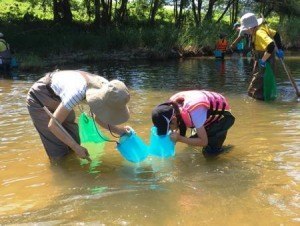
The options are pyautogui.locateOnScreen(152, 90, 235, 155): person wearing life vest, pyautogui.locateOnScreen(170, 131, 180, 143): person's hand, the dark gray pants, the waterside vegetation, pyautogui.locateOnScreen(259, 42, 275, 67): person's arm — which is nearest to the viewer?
pyautogui.locateOnScreen(152, 90, 235, 155): person wearing life vest

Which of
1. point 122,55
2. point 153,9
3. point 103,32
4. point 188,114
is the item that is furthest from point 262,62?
point 153,9

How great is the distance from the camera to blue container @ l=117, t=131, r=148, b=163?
4676 mm

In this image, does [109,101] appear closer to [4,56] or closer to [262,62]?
[262,62]

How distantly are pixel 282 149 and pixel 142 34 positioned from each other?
17.5 m

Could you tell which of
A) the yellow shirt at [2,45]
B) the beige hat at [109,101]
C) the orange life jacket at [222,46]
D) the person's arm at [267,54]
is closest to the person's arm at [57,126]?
the beige hat at [109,101]

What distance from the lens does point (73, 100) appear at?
402 centimetres

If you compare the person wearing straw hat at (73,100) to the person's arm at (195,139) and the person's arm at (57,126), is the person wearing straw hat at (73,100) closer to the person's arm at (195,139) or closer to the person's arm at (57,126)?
the person's arm at (57,126)

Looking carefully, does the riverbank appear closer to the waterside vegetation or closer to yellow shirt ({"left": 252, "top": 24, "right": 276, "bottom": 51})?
the waterside vegetation

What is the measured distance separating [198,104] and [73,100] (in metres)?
1.22

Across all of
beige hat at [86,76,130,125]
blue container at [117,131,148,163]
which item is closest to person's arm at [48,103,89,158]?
beige hat at [86,76,130,125]

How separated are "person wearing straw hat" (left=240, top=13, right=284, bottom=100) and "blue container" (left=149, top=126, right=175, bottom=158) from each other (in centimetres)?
425

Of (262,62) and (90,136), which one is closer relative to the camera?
(90,136)

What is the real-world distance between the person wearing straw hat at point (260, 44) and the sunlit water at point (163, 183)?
1.55 meters

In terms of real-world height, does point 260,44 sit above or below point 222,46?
above
